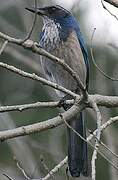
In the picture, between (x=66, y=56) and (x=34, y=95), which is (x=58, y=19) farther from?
(x=34, y=95)

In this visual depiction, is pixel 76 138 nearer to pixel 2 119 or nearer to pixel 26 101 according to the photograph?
pixel 2 119

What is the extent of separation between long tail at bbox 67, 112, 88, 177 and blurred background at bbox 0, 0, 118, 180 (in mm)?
1612

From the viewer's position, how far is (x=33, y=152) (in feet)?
30.2

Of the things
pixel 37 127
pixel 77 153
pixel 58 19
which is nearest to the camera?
pixel 37 127

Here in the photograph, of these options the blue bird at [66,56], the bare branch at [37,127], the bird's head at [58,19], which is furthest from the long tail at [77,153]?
the bird's head at [58,19]

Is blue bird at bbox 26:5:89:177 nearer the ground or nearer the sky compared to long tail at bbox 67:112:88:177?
nearer the sky

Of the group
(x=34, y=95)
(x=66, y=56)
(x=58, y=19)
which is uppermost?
(x=58, y=19)

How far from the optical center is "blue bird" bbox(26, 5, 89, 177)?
5.21 metres

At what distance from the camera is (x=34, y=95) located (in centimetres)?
1013

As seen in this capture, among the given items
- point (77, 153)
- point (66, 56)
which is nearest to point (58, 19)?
point (66, 56)

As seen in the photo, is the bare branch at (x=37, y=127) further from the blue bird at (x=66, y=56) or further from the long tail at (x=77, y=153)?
the blue bird at (x=66, y=56)

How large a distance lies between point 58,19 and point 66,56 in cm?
44

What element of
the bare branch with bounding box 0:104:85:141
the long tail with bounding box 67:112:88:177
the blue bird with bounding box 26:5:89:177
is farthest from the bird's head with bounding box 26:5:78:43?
the bare branch with bounding box 0:104:85:141

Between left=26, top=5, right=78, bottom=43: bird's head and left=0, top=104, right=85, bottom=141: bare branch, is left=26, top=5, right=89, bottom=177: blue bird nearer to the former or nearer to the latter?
left=26, top=5, right=78, bottom=43: bird's head
